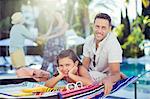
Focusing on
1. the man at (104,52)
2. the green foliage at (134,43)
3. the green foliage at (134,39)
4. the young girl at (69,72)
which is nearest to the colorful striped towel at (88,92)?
the young girl at (69,72)

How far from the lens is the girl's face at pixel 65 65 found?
3.16 meters

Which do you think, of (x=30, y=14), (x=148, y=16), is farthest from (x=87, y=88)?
(x=30, y=14)

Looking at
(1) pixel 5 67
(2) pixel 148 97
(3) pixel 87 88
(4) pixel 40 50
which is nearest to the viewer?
(3) pixel 87 88

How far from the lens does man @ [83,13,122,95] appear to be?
11.5ft

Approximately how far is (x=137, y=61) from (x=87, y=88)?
13.5 ft

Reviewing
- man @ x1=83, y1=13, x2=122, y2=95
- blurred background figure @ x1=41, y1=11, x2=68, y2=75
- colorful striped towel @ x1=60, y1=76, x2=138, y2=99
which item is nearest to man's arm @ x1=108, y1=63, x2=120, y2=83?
man @ x1=83, y1=13, x2=122, y2=95

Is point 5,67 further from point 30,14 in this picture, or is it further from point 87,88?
point 87,88

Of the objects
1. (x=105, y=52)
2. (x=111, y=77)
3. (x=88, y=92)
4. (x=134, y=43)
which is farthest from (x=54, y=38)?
(x=88, y=92)

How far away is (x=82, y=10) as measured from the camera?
24.0 ft

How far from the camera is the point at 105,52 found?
355cm

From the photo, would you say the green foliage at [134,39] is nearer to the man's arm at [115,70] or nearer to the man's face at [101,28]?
the man's face at [101,28]

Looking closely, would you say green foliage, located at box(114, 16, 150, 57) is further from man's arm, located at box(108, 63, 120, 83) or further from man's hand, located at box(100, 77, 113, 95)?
man's hand, located at box(100, 77, 113, 95)

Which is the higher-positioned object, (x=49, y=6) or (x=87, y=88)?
(x=49, y=6)

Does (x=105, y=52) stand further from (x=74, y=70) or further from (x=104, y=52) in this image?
(x=74, y=70)
